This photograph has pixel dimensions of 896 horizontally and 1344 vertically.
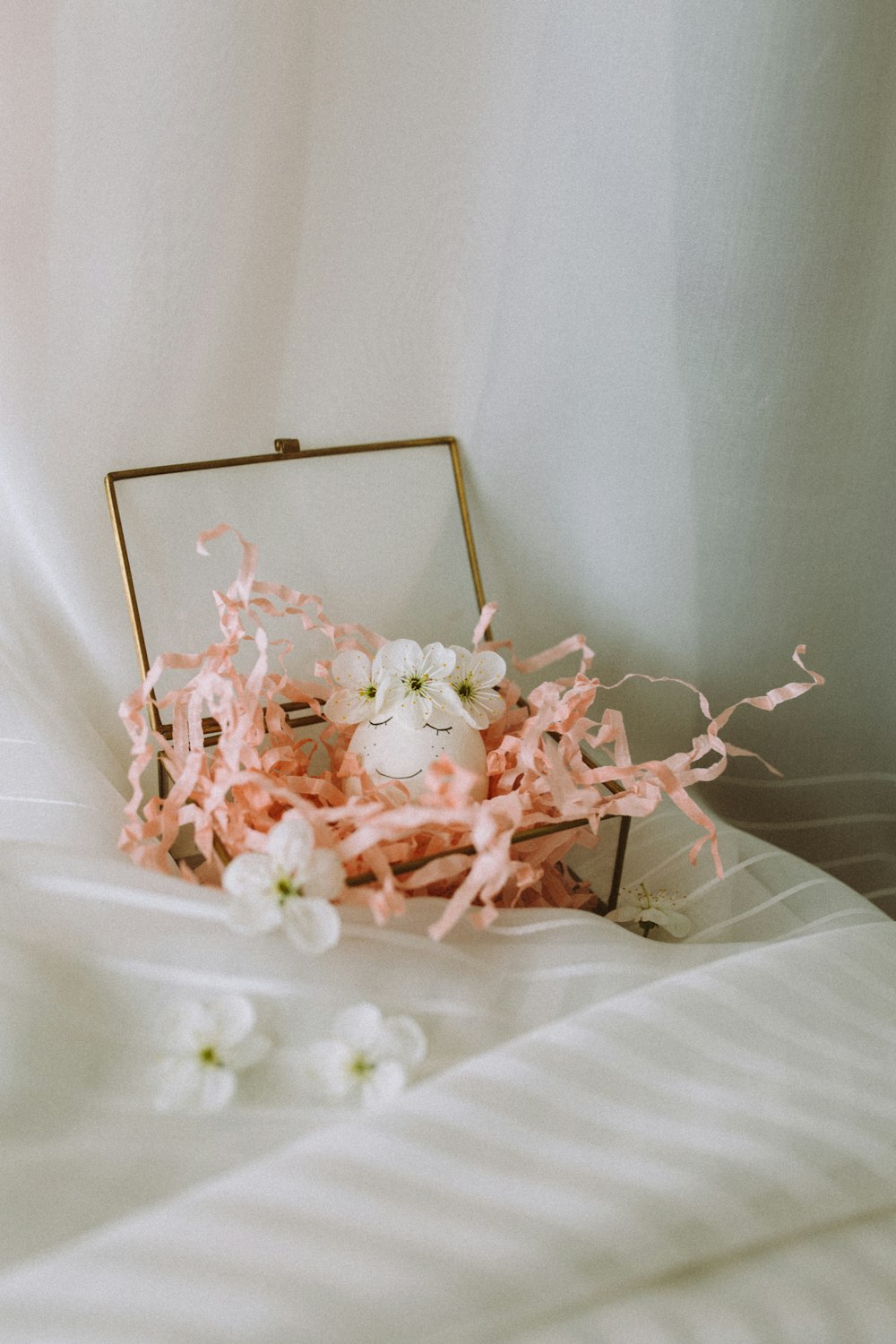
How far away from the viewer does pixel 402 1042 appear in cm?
56

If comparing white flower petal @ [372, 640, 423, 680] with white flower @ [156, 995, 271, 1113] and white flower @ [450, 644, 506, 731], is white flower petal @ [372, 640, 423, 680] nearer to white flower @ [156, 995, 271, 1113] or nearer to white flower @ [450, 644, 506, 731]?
white flower @ [450, 644, 506, 731]

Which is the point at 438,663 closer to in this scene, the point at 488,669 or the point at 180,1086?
the point at 488,669

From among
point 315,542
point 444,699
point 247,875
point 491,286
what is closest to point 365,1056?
point 247,875

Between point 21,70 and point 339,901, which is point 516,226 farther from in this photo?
point 339,901

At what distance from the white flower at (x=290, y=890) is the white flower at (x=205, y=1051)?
0.16 feet

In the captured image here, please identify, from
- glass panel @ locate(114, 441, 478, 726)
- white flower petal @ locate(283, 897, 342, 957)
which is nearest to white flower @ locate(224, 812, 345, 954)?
white flower petal @ locate(283, 897, 342, 957)

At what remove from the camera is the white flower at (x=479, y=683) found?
715 millimetres

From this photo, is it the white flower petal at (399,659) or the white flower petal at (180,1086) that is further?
the white flower petal at (399,659)

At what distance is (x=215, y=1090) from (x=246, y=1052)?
0.02 meters

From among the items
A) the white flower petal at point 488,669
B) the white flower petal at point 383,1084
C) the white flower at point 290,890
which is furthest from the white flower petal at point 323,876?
the white flower petal at point 488,669

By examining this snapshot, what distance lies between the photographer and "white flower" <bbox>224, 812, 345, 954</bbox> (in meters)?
0.55

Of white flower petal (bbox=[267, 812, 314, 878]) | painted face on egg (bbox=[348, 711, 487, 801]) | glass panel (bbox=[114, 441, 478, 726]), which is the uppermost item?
glass panel (bbox=[114, 441, 478, 726])

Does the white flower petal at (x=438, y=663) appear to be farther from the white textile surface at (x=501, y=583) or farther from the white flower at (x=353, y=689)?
the white textile surface at (x=501, y=583)

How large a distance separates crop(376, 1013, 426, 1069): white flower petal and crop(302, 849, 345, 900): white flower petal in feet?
0.27
